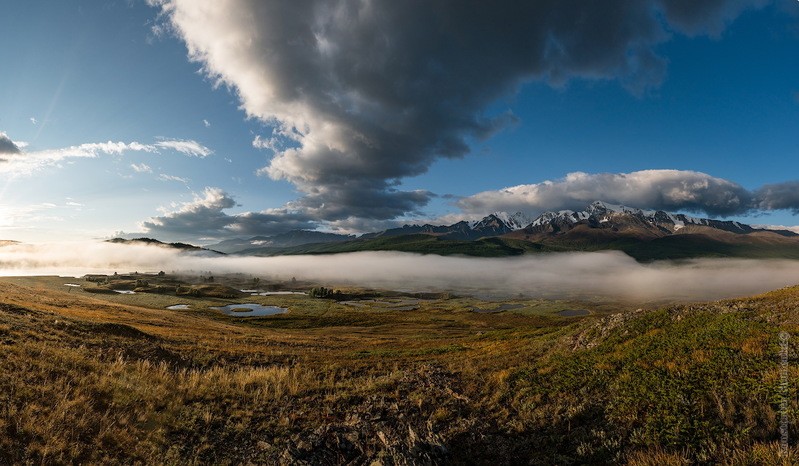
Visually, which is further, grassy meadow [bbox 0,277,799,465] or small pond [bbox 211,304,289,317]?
small pond [bbox 211,304,289,317]

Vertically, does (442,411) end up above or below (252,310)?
above

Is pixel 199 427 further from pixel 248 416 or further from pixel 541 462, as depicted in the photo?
pixel 541 462

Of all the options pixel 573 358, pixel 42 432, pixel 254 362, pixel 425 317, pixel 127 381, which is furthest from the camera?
pixel 425 317

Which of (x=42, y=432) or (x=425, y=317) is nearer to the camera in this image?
(x=42, y=432)

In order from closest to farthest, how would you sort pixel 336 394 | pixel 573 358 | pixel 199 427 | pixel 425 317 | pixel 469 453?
pixel 469 453, pixel 199 427, pixel 336 394, pixel 573 358, pixel 425 317

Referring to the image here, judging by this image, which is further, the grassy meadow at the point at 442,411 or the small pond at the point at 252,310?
the small pond at the point at 252,310

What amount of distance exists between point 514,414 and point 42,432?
1503 cm

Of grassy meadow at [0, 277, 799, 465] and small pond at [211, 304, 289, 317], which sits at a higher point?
grassy meadow at [0, 277, 799, 465]

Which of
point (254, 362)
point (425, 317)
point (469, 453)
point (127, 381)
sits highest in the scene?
point (127, 381)

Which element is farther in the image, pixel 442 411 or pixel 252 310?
pixel 252 310

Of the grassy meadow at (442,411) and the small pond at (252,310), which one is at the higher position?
the grassy meadow at (442,411)

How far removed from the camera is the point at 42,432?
9445 mm

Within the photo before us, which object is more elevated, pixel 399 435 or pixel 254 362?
pixel 399 435

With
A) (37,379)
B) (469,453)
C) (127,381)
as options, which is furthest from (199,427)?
(469,453)
